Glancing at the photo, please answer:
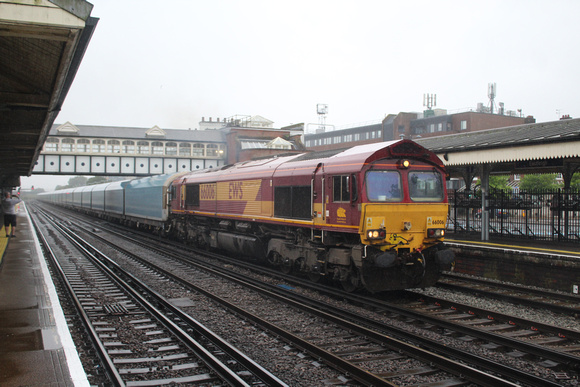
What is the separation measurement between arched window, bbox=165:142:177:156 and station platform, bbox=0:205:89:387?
47.4 meters

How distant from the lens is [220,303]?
10594 mm

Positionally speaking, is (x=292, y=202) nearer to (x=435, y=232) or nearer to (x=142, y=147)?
(x=435, y=232)

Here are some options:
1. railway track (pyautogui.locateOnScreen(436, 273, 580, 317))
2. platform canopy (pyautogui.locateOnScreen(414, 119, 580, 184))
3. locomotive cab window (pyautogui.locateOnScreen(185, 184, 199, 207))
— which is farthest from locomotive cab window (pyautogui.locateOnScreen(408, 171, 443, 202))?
locomotive cab window (pyautogui.locateOnScreen(185, 184, 199, 207))

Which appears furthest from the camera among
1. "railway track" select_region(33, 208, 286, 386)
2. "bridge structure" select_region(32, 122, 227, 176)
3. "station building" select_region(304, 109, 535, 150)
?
"station building" select_region(304, 109, 535, 150)

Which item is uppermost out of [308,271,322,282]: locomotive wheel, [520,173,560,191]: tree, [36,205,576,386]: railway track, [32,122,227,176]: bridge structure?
[32,122,227,176]: bridge structure

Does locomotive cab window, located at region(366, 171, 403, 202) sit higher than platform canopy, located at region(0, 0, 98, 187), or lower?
lower

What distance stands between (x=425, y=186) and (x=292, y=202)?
366cm

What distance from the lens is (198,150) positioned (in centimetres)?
5994

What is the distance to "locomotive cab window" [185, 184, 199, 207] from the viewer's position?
67.4 feet

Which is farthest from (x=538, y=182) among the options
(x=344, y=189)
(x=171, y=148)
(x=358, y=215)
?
(x=171, y=148)

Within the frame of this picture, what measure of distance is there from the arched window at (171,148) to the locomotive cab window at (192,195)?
129 ft

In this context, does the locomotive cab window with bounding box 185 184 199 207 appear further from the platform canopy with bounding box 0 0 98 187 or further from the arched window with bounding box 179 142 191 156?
the arched window with bounding box 179 142 191 156

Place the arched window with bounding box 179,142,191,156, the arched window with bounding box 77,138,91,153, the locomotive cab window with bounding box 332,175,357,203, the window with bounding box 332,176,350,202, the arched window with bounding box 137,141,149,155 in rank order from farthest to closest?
the arched window with bounding box 179,142,191,156, the arched window with bounding box 137,141,149,155, the arched window with bounding box 77,138,91,153, the window with bounding box 332,176,350,202, the locomotive cab window with bounding box 332,175,357,203

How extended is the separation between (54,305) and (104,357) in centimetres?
329
